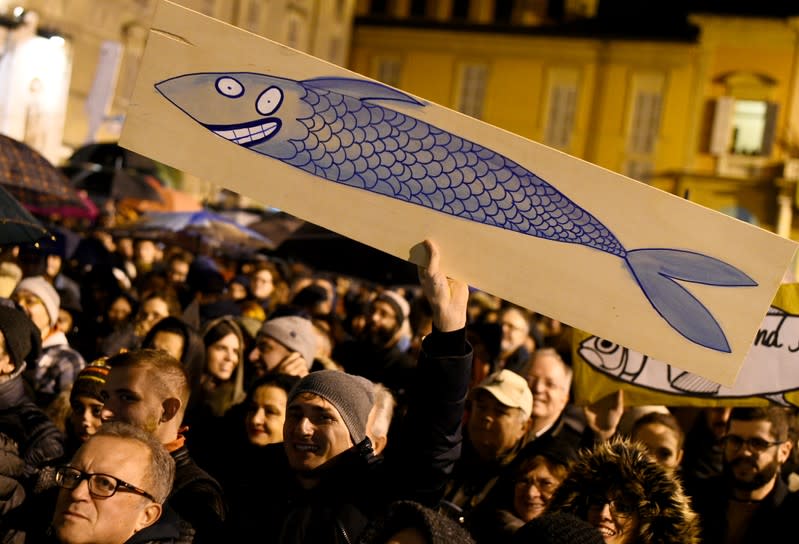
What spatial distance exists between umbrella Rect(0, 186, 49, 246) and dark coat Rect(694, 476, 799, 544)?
3.40 m

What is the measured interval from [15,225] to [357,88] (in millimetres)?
3190

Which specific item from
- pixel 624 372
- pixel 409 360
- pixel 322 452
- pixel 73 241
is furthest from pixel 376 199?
pixel 73 241

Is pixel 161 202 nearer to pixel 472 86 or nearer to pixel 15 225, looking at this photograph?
pixel 15 225

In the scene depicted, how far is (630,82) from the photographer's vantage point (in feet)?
143

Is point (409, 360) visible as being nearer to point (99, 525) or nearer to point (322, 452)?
point (322, 452)

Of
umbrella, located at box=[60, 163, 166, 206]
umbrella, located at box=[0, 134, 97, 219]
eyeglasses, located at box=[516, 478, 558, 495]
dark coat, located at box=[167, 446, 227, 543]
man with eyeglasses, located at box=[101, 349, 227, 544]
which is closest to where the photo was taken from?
dark coat, located at box=[167, 446, 227, 543]

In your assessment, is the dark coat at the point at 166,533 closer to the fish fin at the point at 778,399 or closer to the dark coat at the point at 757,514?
the dark coat at the point at 757,514

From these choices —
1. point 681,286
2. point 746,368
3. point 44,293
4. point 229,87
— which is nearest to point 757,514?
point 746,368

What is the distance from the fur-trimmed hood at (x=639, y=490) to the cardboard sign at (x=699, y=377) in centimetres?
161

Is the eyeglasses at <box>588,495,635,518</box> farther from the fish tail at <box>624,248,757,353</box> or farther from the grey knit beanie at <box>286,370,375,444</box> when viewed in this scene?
the grey knit beanie at <box>286,370,375,444</box>

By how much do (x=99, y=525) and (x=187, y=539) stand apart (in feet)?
1.25

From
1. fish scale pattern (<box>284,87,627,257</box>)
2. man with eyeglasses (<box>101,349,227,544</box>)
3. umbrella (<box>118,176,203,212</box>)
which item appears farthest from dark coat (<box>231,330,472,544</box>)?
umbrella (<box>118,176,203,212</box>)

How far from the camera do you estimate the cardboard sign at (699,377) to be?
234 inches

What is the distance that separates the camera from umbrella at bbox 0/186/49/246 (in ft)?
21.3
